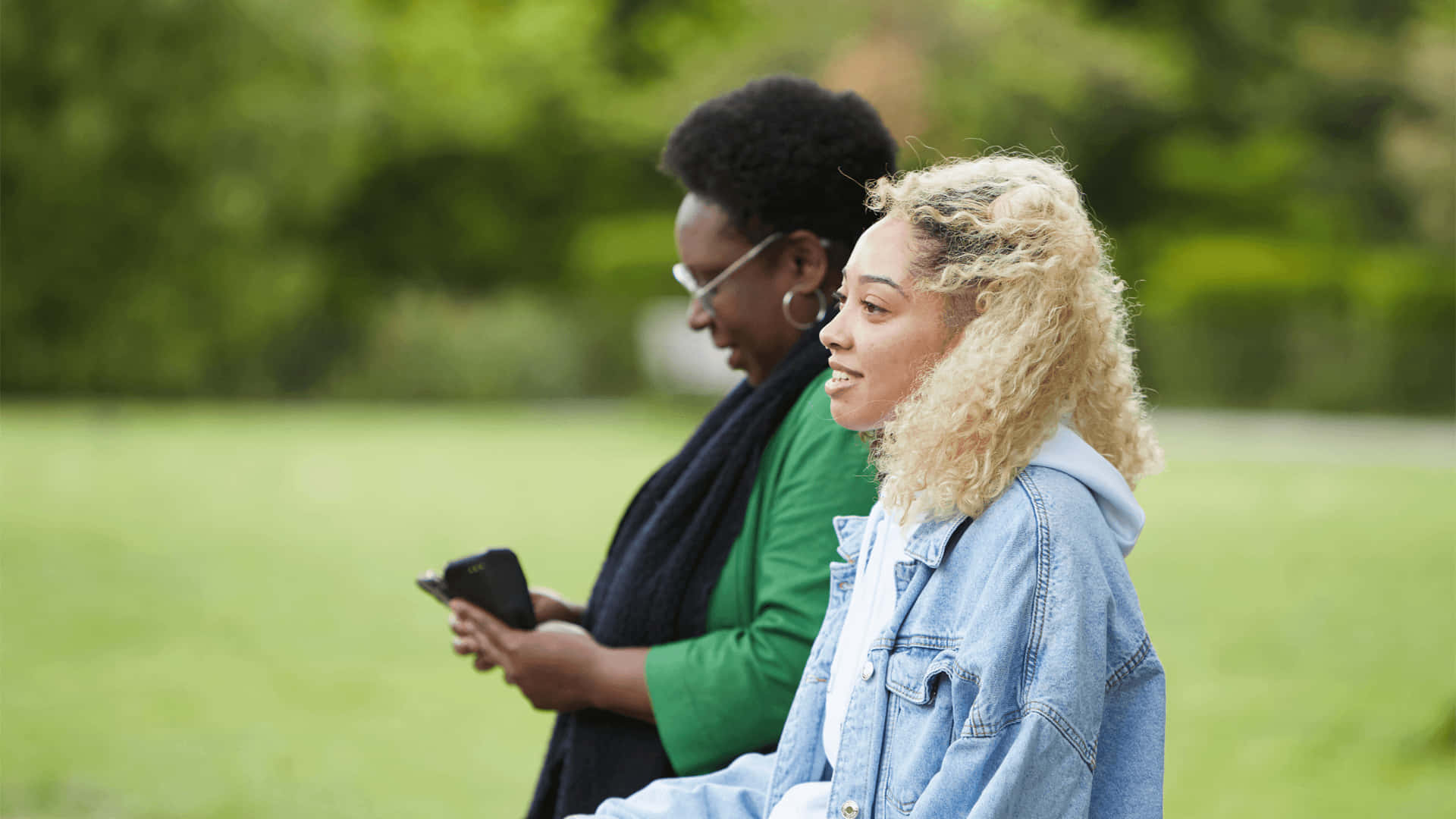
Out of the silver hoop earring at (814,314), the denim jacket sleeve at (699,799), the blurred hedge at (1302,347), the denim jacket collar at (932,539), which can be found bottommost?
the blurred hedge at (1302,347)

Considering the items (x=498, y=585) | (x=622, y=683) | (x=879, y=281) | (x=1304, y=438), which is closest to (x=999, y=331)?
(x=879, y=281)

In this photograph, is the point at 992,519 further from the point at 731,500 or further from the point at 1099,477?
the point at 731,500

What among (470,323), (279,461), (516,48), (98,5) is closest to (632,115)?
(516,48)

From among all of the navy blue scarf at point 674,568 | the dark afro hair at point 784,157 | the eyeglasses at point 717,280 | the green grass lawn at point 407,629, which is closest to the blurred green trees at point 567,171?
the green grass lawn at point 407,629

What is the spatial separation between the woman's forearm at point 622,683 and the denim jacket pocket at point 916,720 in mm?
772

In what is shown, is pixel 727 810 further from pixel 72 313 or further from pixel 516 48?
pixel 516 48

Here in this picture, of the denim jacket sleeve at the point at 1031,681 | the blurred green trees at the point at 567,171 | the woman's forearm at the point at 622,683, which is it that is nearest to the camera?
the denim jacket sleeve at the point at 1031,681

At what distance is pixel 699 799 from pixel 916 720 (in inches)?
21.1

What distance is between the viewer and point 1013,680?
5.46 feet

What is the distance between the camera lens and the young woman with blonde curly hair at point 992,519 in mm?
1658

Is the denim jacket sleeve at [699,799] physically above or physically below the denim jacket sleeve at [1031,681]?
below

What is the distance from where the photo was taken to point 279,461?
15836 millimetres

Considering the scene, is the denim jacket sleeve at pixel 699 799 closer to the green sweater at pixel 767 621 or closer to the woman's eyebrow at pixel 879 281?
the green sweater at pixel 767 621

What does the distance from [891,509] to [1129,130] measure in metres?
33.5
